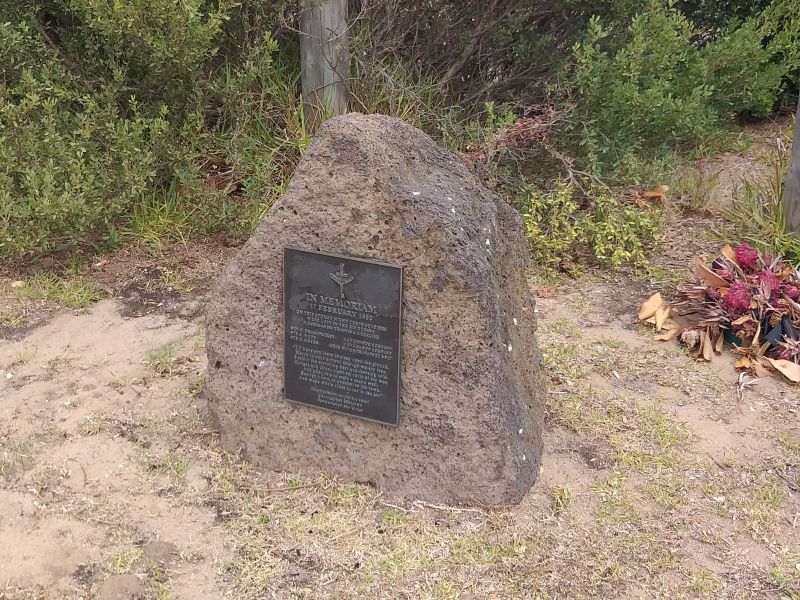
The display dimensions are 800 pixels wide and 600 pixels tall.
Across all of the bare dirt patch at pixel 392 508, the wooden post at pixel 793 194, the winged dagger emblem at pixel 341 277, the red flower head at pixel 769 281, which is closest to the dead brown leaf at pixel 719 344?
the bare dirt patch at pixel 392 508

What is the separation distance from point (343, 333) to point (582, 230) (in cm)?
236

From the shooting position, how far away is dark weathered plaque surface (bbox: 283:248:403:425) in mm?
2686

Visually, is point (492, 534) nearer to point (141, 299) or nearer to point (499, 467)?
point (499, 467)

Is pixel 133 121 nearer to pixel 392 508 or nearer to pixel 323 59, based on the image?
pixel 323 59

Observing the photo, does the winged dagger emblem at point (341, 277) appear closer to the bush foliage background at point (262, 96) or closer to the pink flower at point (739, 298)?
the pink flower at point (739, 298)

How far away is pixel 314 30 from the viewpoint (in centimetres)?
496

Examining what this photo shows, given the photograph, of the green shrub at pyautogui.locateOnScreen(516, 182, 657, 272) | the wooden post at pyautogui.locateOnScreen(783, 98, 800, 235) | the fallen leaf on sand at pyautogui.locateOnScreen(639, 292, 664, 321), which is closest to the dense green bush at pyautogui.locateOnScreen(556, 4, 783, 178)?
the green shrub at pyautogui.locateOnScreen(516, 182, 657, 272)

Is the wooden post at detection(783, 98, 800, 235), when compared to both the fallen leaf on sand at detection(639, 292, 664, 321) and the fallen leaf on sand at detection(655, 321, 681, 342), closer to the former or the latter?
the fallen leaf on sand at detection(639, 292, 664, 321)

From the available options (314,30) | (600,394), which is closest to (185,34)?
(314,30)

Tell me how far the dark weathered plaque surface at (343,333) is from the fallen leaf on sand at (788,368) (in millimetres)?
1932

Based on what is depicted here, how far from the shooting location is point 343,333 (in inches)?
110

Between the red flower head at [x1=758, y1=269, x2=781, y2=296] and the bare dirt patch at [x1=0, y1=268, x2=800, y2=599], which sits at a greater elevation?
the red flower head at [x1=758, y1=269, x2=781, y2=296]

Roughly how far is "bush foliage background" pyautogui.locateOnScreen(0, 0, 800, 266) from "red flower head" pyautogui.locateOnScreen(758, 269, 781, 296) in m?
0.85

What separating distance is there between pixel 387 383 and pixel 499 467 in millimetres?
472
